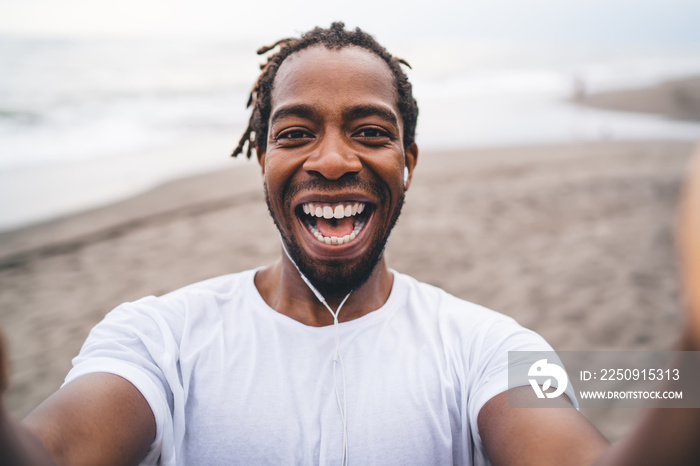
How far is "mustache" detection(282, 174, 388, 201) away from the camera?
6.59 ft

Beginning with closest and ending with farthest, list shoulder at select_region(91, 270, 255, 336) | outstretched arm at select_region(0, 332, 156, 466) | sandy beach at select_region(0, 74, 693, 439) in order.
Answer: outstretched arm at select_region(0, 332, 156, 466) < shoulder at select_region(91, 270, 255, 336) < sandy beach at select_region(0, 74, 693, 439)

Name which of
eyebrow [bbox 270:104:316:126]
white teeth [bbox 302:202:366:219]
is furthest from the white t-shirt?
eyebrow [bbox 270:104:316:126]

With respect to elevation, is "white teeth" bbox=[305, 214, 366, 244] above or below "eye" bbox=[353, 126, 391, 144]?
below

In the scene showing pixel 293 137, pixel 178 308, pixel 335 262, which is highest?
pixel 293 137

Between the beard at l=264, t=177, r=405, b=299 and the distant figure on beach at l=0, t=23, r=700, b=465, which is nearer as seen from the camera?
the distant figure on beach at l=0, t=23, r=700, b=465

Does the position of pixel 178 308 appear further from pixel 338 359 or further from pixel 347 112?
pixel 347 112

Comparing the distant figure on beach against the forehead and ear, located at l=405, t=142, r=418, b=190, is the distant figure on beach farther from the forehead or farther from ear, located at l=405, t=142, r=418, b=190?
ear, located at l=405, t=142, r=418, b=190

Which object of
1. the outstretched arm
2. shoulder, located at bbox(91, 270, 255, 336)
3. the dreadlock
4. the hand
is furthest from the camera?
the dreadlock

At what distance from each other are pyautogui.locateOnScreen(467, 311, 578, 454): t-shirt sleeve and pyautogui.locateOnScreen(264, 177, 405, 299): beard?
1.77 ft

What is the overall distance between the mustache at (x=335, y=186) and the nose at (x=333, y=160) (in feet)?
0.10

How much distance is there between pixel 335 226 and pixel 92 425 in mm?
1146

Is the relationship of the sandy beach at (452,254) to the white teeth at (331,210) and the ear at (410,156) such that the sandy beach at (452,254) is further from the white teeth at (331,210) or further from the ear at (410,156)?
the white teeth at (331,210)

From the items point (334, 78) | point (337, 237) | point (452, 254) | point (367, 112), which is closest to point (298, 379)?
point (337, 237)

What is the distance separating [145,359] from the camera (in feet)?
5.64
